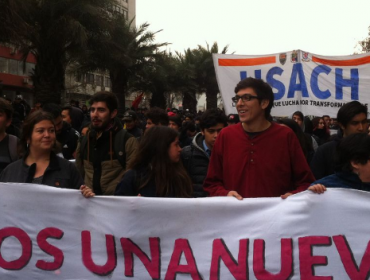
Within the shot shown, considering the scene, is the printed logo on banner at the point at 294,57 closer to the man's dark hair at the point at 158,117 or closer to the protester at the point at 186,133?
the protester at the point at 186,133

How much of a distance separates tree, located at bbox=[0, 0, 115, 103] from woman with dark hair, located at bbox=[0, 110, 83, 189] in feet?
38.3

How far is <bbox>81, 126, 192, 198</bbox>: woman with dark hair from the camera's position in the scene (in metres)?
3.21

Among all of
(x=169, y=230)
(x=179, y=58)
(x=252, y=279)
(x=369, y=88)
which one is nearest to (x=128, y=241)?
(x=169, y=230)

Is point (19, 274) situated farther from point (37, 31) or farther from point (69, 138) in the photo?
point (37, 31)

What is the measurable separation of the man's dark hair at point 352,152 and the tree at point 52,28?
41.9 feet

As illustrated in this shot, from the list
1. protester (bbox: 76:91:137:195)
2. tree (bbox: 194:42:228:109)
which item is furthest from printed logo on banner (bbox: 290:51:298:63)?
tree (bbox: 194:42:228:109)

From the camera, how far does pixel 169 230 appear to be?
10.3 ft

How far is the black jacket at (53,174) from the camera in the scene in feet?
11.0

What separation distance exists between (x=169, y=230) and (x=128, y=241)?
0.27 metres

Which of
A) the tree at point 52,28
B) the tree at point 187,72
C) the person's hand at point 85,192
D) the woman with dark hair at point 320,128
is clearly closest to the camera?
the person's hand at point 85,192

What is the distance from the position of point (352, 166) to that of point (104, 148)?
1.88 metres

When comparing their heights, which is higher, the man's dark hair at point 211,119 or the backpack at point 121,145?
the man's dark hair at point 211,119

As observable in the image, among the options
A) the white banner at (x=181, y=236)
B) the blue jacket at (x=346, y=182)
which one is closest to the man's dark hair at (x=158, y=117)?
the white banner at (x=181, y=236)

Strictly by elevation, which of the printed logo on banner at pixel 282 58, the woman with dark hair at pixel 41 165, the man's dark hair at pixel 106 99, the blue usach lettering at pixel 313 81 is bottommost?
the woman with dark hair at pixel 41 165
